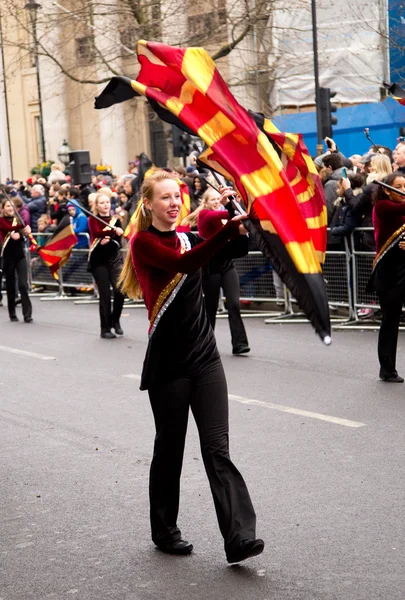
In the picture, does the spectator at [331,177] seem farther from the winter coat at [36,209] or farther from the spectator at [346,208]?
the winter coat at [36,209]

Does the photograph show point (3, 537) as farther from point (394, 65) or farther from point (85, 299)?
point (394, 65)

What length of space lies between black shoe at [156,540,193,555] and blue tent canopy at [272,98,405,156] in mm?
17084

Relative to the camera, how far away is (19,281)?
54.8 ft

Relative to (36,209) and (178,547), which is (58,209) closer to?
(36,209)

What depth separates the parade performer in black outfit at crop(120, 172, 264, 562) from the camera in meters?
5.29

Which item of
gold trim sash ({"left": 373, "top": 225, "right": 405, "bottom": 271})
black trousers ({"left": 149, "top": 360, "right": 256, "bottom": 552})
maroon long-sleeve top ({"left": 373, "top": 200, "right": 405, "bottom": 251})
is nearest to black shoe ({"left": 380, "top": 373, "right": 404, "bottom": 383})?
gold trim sash ({"left": 373, "top": 225, "right": 405, "bottom": 271})

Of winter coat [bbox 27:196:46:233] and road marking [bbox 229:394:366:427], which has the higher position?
winter coat [bbox 27:196:46:233]

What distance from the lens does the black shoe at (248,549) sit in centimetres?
522

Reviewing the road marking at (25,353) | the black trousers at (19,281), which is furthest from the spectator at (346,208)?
the black trousers at (19,281)

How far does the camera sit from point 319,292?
4.20 m

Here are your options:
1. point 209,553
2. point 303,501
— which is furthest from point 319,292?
point 303,501

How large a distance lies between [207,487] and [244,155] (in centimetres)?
282

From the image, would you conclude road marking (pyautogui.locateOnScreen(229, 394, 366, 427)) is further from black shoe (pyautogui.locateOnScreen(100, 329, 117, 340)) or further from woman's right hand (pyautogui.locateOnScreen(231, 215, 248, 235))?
black shoe (pyautogui.locateOnScreen(100, 329, 117, 340))

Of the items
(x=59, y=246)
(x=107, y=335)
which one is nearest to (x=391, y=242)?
(x=107, y=335)
